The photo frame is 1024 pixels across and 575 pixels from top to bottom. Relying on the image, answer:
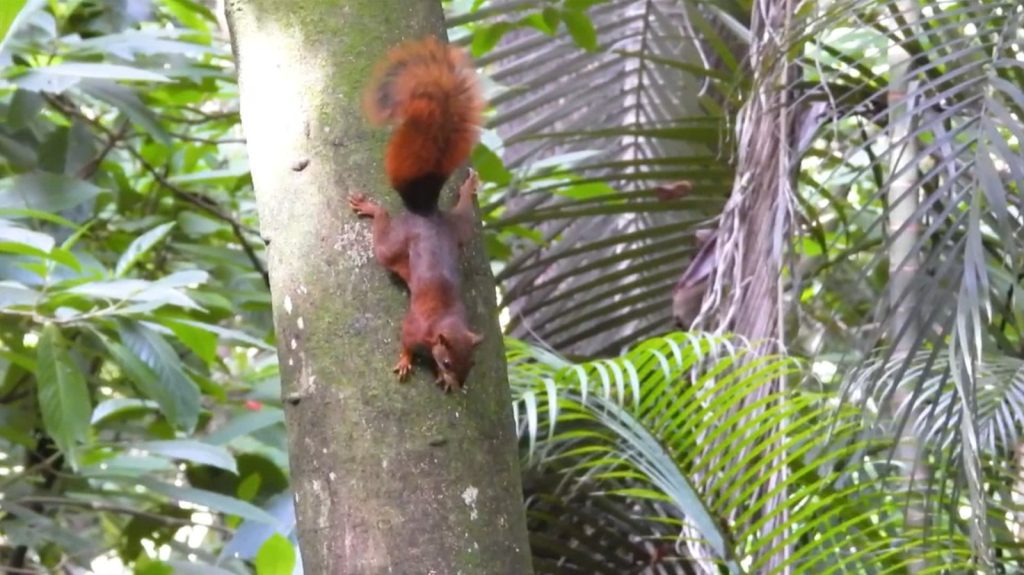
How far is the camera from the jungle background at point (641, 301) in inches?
48.3

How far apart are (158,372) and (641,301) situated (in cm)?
78

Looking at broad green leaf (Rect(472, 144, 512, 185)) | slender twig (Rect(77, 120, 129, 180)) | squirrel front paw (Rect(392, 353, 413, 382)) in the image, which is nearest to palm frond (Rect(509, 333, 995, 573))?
broad green leaf (Rect(472, 144, 512, 185))

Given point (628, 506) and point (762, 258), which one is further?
point (628, 506)

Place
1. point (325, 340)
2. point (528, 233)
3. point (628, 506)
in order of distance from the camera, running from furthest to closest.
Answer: point (528, 233) < point (628, 506) < point (325, 340)

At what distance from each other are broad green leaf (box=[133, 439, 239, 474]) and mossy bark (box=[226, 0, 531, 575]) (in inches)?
22.6

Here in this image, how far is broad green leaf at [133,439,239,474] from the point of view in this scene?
141 cm

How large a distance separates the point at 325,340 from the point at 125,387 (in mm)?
1113

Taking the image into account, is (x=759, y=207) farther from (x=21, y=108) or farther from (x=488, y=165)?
(x=21, y=108)

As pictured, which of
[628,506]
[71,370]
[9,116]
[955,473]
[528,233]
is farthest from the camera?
[528,233]

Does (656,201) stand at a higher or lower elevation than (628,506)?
higher

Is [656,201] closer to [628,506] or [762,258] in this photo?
[762,258]

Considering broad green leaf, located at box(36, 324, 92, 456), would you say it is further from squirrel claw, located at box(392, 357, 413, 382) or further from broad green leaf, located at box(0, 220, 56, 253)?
Result: squirrel claw, located at box(392, 357, 413, 382)

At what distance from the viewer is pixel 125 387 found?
1.84 metres

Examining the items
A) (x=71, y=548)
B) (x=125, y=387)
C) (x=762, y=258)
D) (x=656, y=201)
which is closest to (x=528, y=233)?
(x=656, y=201)
